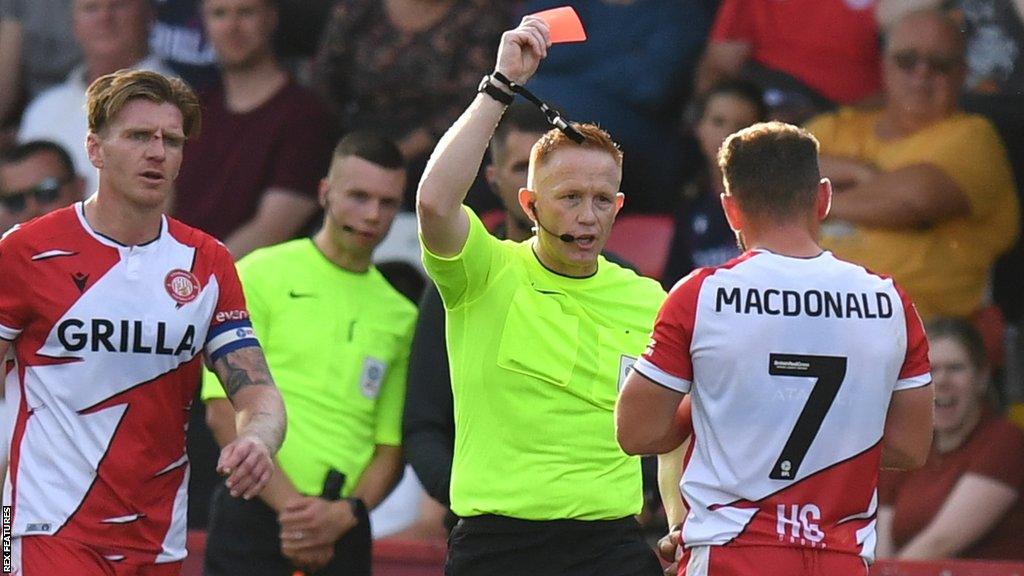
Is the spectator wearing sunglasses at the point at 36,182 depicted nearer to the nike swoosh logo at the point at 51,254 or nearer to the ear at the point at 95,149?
the ear at the point at 95,149

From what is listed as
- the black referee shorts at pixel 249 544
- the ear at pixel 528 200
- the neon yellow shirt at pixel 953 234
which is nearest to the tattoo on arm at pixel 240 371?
the ear at pixel 528 200

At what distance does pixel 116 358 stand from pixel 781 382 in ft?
6.58

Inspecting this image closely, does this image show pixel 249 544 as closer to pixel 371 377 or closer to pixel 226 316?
pixel 371 377

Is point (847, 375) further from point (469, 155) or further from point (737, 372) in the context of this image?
point (469, 155)

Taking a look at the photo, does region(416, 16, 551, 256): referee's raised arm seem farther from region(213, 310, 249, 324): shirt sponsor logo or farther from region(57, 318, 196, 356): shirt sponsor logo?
region(57, 318, 196, 356): shirt sponsor logo

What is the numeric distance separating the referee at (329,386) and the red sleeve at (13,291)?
159cm

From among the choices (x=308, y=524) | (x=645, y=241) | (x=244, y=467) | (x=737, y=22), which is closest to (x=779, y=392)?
(x=244, y=467)

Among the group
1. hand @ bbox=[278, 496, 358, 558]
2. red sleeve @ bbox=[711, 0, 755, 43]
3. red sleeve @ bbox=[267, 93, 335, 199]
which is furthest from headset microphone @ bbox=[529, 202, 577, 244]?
red sleeve @ bbox=[267, 93, 335, 199]

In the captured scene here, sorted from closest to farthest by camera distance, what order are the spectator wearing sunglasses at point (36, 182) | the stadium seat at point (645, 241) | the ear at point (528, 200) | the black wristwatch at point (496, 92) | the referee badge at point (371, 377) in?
the black wristwatch at point (496, 92) → the ear at point (528, 200) → the referee badge at point (371, 377) → the stadium seat at point (645, 241) → the spectator wearing sunglasses at point (36, 182)

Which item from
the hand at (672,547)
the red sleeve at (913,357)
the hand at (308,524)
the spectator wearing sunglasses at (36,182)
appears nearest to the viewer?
the red sleeve at (913,357)

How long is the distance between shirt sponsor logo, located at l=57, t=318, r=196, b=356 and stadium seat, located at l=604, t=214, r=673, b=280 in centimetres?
379

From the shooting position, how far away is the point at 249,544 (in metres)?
6.85

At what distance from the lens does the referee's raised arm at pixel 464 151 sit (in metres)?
5.11

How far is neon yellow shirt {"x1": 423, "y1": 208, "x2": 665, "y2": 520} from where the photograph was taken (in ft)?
17.9
